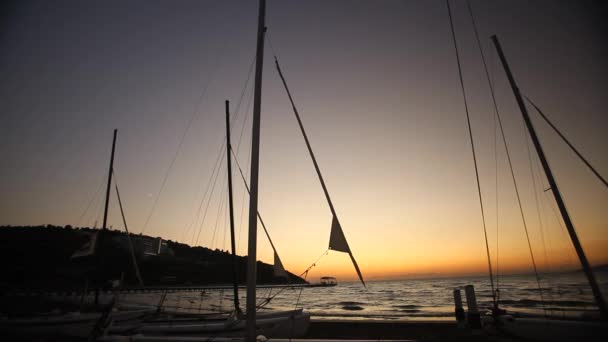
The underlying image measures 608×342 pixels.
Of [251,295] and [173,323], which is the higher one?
[251,295]

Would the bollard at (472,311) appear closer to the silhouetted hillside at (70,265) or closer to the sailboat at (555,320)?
the sailboat at (555,320)

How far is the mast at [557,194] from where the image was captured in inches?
307

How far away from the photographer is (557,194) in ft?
30.2

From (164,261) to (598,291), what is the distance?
614 ft

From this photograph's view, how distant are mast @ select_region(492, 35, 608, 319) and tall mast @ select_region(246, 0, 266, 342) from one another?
31.2 feet

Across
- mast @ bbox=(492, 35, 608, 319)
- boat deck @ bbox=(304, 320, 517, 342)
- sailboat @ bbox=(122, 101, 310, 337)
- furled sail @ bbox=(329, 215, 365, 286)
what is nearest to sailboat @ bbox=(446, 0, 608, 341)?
mast @ bbox=(492, 35, 608, 319)

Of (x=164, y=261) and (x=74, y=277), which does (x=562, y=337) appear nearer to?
(x=74, y=277)

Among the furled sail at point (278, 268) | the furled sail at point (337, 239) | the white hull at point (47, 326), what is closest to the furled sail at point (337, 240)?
the furled sail at point (337, 239)

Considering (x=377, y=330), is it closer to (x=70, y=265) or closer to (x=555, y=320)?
(x=555, y=320)

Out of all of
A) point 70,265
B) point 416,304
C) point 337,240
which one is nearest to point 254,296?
point 337,240

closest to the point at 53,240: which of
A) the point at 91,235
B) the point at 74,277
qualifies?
Result: the point at 74,277

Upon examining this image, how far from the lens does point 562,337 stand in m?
9.20

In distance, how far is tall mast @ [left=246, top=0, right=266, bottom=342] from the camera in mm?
5414

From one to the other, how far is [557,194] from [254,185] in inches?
405
